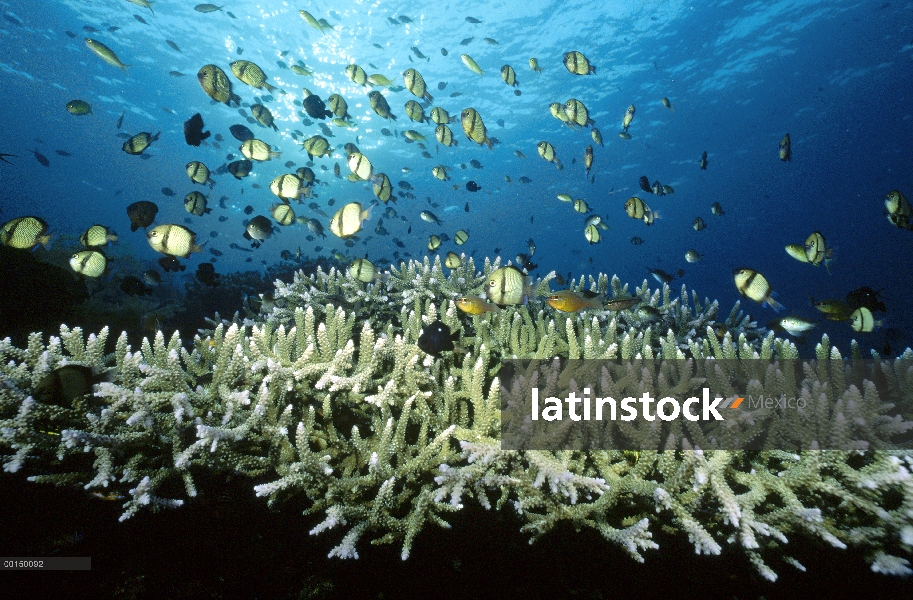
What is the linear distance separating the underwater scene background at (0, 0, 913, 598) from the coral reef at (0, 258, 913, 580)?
0.30 metres

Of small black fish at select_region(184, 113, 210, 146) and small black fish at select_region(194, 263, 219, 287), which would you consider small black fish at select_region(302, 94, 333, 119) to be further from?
small black fish at select_region(194, 263, 219, 287)

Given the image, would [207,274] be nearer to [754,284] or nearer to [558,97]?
[754,284]

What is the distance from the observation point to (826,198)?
50344mm

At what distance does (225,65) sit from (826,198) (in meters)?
74.2

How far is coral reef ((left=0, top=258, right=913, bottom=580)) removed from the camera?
2.04 meters

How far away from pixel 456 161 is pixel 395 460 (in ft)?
143

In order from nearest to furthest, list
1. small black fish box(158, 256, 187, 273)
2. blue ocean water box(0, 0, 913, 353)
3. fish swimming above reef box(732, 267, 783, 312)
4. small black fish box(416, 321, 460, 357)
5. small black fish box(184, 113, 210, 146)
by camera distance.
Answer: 1. small black fish box(416, 321, 460, 357)
2. fish swimming above reef box(732, 267, 783, 312)
3. small black fish box(184, 113, 210, 146)
4. small black fish box(158, 256, 187, 273)
5. blue ocean water box(0, 0, 913, 353)

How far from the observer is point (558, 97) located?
97.6 feet

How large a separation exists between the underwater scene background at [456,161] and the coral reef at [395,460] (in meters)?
0.30

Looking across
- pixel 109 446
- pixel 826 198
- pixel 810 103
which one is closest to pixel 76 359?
pixel 109 446

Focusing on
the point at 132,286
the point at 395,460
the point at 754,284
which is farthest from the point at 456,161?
the point at 395,460

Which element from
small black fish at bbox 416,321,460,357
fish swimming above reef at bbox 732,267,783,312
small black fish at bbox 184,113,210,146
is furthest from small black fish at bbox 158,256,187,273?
fish swimming above reef at bbox 732,267,783,312

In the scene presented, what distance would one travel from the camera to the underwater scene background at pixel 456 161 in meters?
2.41

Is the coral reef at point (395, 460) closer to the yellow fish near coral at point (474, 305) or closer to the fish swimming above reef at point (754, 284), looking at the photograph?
the yellow fish near coral at point (474, 305)
